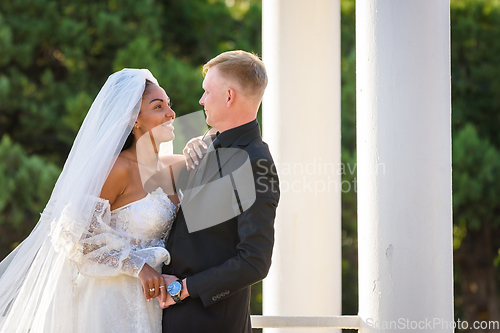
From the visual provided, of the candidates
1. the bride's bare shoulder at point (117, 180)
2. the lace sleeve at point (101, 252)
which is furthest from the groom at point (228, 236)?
the bride's bare shoulder at point (117, 180)

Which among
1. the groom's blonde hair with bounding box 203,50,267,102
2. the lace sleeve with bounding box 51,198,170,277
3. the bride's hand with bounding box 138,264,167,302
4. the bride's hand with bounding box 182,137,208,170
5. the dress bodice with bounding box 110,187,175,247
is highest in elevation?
the groom's blonde hair with bounding box 203,50,267,102

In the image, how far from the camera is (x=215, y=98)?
279cm

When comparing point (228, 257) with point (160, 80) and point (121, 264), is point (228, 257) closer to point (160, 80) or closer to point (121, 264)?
point (121, 264)

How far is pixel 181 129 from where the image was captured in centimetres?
736

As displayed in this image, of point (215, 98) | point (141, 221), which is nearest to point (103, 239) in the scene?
point (141, 221)

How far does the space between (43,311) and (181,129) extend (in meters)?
4.60

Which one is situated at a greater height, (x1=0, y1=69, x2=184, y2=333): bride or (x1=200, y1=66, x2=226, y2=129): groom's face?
(x1=200, y1=66, x2=226, y2=129): groom's face

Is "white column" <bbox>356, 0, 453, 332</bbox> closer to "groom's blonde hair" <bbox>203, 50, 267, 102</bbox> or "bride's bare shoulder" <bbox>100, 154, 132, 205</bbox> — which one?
"groom's blonde hair" <bbox>203, 50, 267, 102</bbox>

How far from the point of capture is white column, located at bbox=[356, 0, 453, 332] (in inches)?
103

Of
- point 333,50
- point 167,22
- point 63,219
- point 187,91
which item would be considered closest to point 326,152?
point 333,50

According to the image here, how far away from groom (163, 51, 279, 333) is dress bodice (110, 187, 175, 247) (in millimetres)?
181

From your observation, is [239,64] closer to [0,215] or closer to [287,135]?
[287,135]

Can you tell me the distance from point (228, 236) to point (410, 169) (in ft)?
3.19

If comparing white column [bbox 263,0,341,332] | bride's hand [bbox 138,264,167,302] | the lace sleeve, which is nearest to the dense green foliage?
white column [bbox 263,0,341,332]
